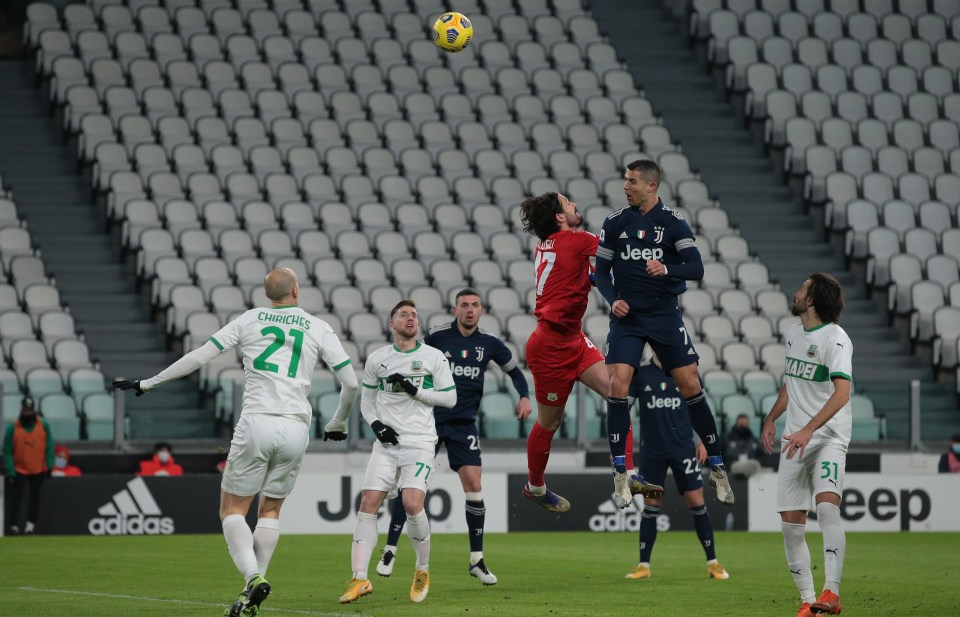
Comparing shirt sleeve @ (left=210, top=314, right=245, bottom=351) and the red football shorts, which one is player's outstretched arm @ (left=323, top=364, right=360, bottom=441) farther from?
the red football shorts

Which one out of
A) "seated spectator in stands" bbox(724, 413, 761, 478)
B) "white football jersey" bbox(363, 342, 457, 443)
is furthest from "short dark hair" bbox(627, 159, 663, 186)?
"seated spectator in stands" bbox(724, 413, 761, 478)

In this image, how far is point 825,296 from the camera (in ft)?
33.8

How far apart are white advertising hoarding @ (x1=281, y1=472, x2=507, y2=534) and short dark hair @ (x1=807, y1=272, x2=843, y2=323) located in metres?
9.88

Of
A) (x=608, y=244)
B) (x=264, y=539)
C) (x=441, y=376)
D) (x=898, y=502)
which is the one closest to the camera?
(x=264, y=539)

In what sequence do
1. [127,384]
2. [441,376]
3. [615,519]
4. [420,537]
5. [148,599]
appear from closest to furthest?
1. [127,384]
2. [148,599]
3. [420,537]
4. [441,376]
5. [615,519]

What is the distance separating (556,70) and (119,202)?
8.91m

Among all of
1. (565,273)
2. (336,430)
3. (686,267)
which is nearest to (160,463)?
(336,430)

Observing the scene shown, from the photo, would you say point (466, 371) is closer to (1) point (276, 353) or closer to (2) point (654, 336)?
(2) point (654, 336)

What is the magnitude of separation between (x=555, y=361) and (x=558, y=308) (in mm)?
424

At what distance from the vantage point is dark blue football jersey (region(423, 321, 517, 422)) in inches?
535

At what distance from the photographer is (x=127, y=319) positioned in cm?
2258

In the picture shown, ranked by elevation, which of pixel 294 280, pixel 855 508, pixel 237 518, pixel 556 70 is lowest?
pixel 855 508

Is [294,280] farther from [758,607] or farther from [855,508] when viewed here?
[855,508]

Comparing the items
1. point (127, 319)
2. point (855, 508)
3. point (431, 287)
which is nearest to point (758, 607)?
point (855, 508)
